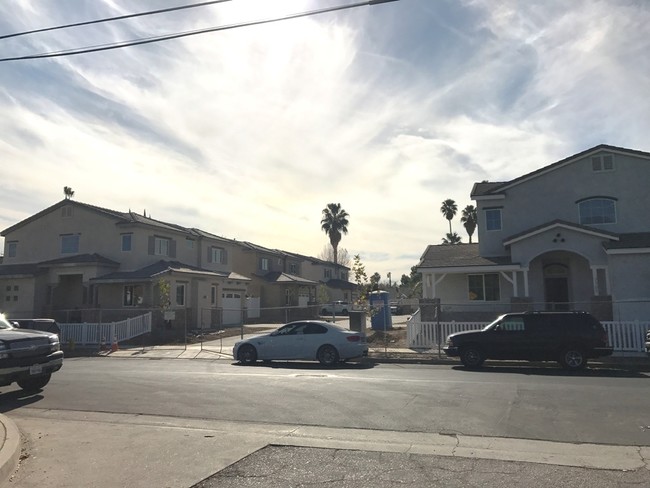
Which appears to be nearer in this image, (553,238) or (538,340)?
(538,340)

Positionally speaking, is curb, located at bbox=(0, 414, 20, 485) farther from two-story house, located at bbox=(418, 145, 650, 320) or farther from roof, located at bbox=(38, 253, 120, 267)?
roof, located at bbox=(38, 253, 120, 267)

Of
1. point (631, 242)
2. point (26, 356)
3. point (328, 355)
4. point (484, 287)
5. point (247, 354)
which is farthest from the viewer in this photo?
point (484, 287)

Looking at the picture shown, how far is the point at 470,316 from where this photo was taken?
25.8m

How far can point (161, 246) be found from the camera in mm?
34875

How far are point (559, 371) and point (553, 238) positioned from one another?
10.0 meters

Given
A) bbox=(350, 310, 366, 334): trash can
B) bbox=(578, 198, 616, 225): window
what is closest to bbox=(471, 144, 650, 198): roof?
bbox=(578, 198, 616, 225): window

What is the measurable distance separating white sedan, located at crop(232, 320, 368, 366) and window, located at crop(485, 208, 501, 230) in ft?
43.3

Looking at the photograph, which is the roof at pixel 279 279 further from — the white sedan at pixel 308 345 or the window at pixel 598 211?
the white sedan at pixel 308 345

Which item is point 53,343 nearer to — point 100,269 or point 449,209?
point 100,269

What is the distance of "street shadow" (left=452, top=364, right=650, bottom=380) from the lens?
14.2m

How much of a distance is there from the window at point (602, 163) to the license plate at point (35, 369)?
25090mm

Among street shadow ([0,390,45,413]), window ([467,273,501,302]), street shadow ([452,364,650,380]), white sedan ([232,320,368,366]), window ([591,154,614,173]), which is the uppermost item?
window ([591,154,614,173])

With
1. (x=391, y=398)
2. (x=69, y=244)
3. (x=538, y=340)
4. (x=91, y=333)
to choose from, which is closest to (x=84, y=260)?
(x=69, y=244)

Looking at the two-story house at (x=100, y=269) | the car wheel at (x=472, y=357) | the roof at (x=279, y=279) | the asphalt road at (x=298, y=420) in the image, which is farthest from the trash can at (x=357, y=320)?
the roof at (x=279, y=279)
